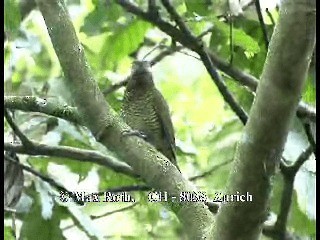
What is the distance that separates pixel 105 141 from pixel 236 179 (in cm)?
22

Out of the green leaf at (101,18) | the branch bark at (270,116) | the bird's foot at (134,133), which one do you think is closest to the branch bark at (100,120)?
the bird's foot at (134,133)

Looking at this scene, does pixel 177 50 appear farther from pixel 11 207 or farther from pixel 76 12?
pixel 11 207

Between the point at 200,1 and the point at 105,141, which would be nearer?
the point at 105,141

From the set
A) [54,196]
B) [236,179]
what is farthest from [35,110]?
[236,179]

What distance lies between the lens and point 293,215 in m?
0.85

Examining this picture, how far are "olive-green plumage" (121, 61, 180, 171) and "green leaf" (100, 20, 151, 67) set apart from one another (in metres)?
0.03

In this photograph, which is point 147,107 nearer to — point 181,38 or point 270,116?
point 181,38

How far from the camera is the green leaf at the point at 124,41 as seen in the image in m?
1.00

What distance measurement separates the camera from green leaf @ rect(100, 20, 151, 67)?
1.00 meters

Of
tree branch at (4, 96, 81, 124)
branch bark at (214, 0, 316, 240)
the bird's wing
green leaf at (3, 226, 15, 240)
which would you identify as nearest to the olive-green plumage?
the bird's wing

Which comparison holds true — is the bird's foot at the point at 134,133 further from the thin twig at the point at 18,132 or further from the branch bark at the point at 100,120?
the thin twig at the point at 18,132

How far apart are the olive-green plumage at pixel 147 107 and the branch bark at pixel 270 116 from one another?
0.32 metres

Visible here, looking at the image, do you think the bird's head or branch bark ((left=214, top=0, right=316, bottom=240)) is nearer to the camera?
branch bark ((left=214, top=0, right=316, bottom=240))

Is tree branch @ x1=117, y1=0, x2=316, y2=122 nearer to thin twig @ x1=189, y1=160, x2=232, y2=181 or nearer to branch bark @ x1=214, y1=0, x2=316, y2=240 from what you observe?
thin twig @ x1=189, y1=160, x2=232, y2=181
